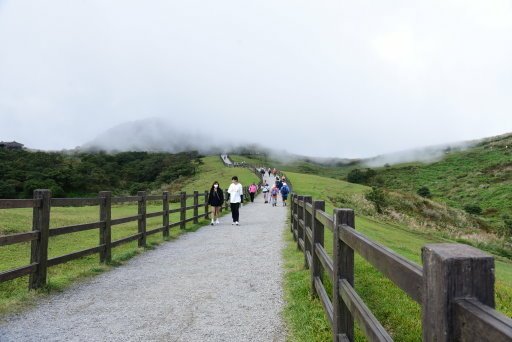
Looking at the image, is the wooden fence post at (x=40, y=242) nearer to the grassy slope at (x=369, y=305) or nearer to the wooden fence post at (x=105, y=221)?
the wooden fence post at (x=105, y=221)

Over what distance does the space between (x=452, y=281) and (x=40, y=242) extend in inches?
287

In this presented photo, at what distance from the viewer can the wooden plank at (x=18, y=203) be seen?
6699 millimetres

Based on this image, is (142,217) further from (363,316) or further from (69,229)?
(363,316)

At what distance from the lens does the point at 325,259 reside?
5633 millimetres

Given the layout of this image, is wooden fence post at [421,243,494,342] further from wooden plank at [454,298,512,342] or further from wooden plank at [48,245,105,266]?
wooden plank at [48,245,105,266]

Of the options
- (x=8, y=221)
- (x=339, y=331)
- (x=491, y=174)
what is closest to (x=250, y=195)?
(x=8, y=221)

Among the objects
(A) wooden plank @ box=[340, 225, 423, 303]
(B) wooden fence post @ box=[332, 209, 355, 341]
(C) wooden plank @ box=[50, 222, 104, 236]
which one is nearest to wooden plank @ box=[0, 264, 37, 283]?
(C) wooden plank @ box=[50, 222, 104, 236]

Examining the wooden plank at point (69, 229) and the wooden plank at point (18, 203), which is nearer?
the wooden plank at point (18, 203)

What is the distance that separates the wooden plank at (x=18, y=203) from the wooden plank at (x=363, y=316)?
5260mm

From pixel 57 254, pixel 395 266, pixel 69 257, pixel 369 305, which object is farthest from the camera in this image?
pixel 57 254

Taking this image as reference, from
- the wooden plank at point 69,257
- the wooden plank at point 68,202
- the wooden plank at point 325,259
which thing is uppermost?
the wooden plank at point 68,202

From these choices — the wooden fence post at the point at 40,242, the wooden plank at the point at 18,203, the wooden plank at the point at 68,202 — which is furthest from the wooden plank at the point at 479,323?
the wooden plank at the point at 68,202

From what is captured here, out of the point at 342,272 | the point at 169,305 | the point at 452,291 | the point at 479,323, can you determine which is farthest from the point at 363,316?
the point at 169,305

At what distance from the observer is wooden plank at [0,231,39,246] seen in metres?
6.52
